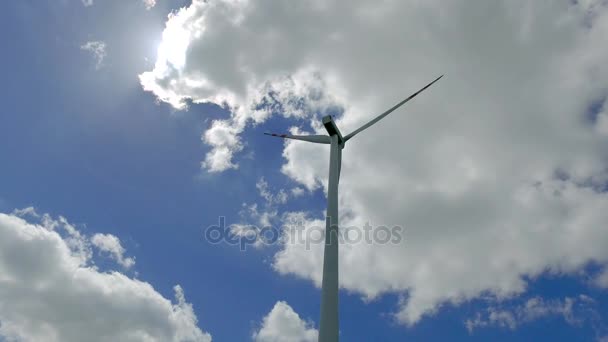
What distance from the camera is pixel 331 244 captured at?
36719mm

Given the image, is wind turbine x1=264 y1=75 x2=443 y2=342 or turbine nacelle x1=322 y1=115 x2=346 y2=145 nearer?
wind turbine x1=264 y1=75 x2=443 y2=342

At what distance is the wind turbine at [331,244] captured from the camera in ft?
106

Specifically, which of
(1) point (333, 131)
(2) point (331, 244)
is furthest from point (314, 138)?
(2) point (331, 244)

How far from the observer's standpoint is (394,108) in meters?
56.2

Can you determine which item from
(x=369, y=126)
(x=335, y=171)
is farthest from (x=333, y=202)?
(x=369, y=126)

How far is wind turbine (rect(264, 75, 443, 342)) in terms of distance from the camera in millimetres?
32250

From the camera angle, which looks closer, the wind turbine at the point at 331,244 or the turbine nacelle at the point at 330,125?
the wind turbine at the point at 331,244

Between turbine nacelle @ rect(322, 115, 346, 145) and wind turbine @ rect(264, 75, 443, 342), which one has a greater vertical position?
turbine nacelle @ rect(322, 115, 346, 145)

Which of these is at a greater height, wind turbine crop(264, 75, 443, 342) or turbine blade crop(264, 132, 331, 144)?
turbine blade crop(264, 132, 331, 144)

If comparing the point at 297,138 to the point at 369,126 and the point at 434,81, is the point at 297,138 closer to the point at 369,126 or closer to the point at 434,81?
the point at 369,126

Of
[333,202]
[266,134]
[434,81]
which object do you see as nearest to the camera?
[333,202]

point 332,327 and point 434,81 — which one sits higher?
point 434,81

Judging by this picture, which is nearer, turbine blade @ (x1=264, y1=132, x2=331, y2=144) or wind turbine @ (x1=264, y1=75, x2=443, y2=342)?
wind turbine @ (x1=264, y1=75, x2=443, y2=342)

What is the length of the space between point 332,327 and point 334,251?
6409mm
